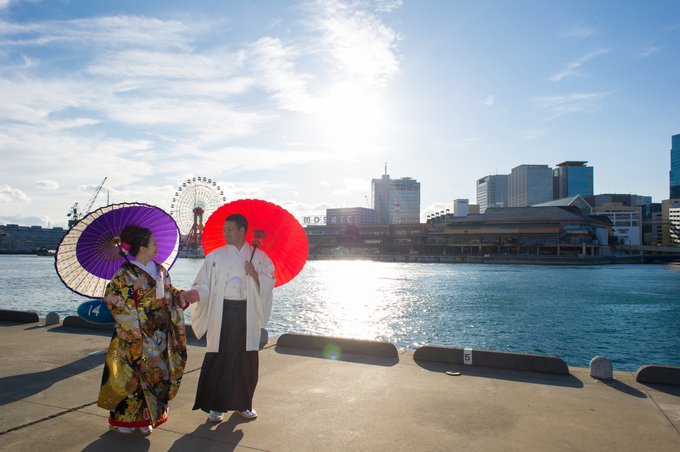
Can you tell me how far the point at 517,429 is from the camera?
4.65m

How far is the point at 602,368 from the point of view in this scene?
21.3ft

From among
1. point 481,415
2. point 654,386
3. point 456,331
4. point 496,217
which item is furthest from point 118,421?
point 496,217

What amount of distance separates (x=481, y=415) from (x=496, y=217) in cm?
12754

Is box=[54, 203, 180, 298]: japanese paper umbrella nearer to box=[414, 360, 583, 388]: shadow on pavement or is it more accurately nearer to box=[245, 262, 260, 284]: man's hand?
box=[245, 262, 260, 284]: man's hand

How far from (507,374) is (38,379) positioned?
284 inches

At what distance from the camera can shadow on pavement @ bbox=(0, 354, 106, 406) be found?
562cm

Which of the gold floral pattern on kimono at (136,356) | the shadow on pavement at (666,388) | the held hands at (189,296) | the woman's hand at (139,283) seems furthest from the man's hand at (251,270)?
the shadow on pavement at (666,388)

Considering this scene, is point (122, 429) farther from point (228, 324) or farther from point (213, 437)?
point (228, 324)

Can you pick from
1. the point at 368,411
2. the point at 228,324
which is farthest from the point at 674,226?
the point at 228,324

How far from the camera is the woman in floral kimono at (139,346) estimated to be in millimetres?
4273

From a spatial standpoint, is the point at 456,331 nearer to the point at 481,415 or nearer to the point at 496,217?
the point at 481,415

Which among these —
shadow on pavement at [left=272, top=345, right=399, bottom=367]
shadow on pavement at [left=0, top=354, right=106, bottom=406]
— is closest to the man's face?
shadow on pavement at [left=0, top=354, right=106, bottom=406]

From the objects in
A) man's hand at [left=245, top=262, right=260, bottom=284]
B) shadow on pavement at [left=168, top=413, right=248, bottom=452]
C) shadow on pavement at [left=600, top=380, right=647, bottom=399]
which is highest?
man's hand at [left=245, top=262, right=260, bottom=284]

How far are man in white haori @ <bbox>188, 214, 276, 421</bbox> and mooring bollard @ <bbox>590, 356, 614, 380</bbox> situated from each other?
17.1 ft
